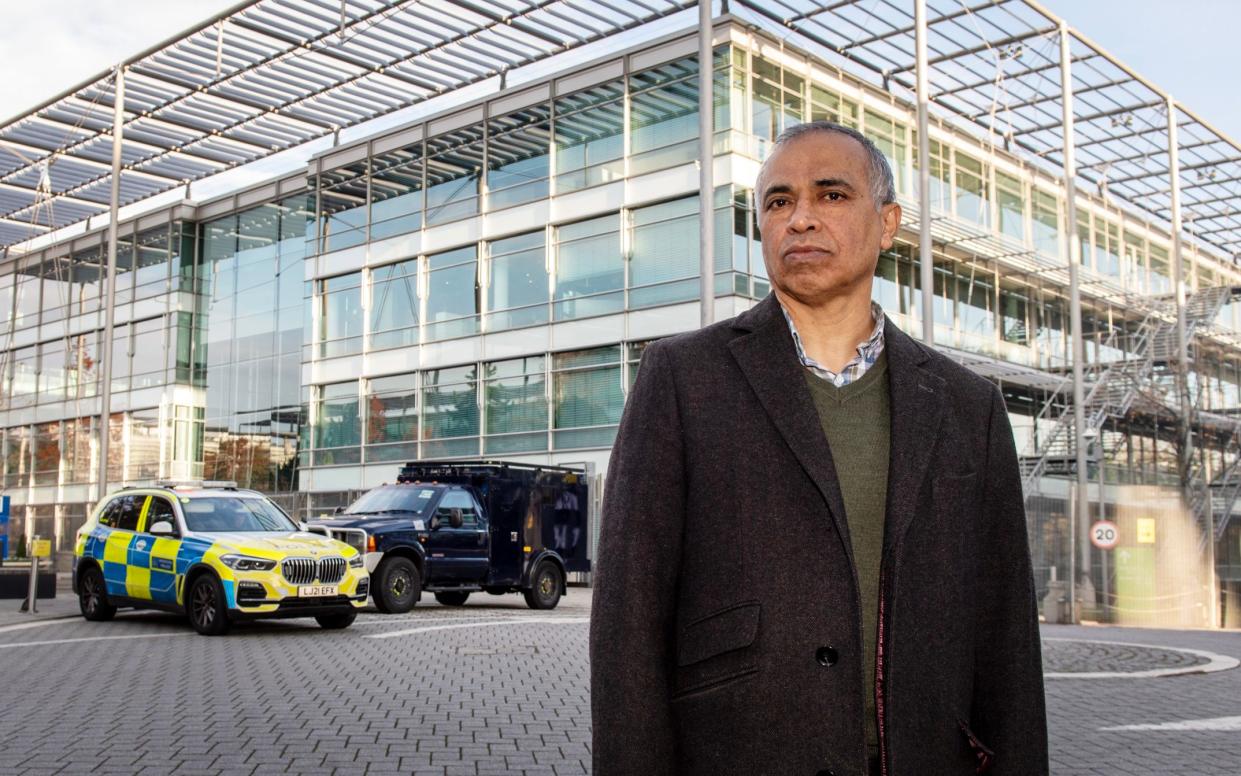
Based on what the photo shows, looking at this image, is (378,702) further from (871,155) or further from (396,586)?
(396,586)

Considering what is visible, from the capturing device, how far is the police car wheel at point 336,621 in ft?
55.9

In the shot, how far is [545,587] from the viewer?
2236 cm

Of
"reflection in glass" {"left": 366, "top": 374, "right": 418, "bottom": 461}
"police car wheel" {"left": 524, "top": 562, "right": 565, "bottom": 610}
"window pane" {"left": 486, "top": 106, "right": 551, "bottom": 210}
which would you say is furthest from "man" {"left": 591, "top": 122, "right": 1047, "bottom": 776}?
"reflection in glass" {"left": 366, "top": 374, "right": 418, "bottom": 461}

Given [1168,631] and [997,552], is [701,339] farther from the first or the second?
[1168,631]

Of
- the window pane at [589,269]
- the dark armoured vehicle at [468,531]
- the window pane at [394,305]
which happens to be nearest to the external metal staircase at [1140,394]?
the window pane at [589,269]

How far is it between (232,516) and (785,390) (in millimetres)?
15770

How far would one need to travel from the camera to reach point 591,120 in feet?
108

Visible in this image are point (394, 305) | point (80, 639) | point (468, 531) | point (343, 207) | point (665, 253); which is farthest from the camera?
point (343, 207)

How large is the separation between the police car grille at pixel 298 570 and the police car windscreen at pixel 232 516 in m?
1.35

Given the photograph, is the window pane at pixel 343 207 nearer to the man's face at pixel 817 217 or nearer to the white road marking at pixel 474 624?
the white road marking at pixel 474 624

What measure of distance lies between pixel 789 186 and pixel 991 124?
3339cm

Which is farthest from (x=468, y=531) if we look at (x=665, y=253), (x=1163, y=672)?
(x=665, y=253)

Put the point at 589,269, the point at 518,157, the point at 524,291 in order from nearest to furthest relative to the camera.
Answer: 1. the point at 589,269
2. the point at 524,291
3. the point at 518,157

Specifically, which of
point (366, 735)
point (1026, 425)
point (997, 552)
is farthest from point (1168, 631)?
point (997, 552)
